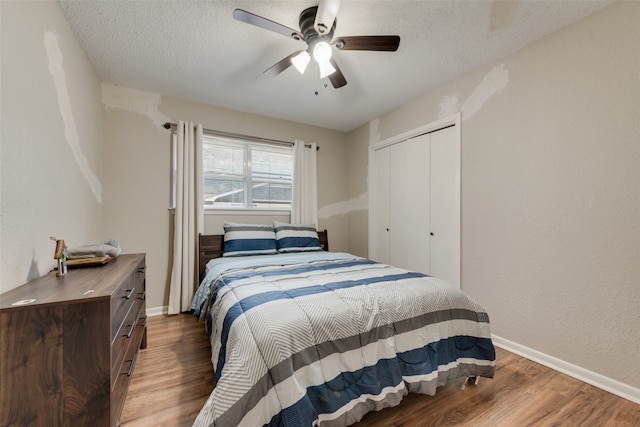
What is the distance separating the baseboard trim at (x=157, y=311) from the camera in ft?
9.14

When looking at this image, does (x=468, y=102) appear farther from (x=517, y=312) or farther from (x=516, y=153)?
(x=517, y=312)

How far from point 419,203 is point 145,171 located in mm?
3037

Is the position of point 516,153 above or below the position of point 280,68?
below

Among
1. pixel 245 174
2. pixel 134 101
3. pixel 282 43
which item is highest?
pixel 282 43

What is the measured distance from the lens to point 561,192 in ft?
6.15

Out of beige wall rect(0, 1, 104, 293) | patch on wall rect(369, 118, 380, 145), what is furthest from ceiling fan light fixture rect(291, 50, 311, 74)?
patch on wall rect(369, 118, 380, 145)

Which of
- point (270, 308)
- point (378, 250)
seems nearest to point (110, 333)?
point (270, 308)

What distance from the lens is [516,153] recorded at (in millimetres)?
2131

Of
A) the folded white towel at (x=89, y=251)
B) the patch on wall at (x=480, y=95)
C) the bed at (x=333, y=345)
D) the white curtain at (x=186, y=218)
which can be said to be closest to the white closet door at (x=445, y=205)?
the patch on wall at (x=480, y=95)

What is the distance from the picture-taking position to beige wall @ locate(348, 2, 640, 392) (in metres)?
1.61

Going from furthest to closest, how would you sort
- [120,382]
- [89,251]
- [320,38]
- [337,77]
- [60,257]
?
[337,77] < [320,38] < [89,251] < [60,257] < [120,382]

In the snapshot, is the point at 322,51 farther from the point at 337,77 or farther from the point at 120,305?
the point at 120,305

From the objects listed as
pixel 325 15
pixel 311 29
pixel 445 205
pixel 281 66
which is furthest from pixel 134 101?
pixel 445 205

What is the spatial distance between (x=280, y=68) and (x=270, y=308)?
5.65 ft
